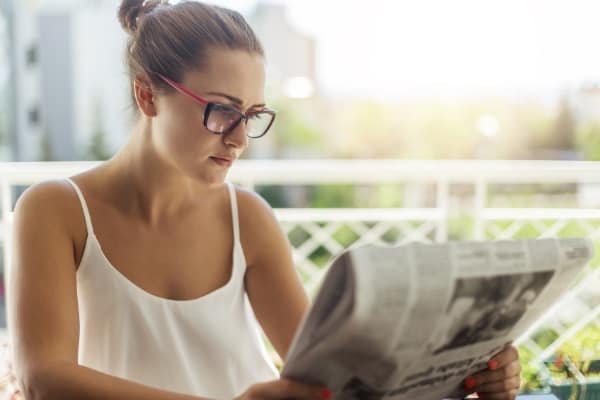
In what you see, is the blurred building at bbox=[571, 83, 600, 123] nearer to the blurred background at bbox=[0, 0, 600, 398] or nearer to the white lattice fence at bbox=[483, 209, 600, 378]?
the blurred background at bbox=[0, 0, 600, 398]

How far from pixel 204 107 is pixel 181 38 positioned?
4.3 inches

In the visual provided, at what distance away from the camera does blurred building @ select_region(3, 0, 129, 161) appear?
648 inches

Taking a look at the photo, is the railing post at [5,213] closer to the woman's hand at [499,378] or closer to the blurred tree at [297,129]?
the woman's hand at [499,378]

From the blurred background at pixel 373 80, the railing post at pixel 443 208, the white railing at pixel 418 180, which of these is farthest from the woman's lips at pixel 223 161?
the blurred background at pixel 373 80

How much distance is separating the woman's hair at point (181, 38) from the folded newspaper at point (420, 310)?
47 cm

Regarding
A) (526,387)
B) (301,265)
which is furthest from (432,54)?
(526,387)

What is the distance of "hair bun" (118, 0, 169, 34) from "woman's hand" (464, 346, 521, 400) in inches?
27.7

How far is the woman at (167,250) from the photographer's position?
36.8 inches

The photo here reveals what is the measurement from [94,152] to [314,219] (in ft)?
47.2

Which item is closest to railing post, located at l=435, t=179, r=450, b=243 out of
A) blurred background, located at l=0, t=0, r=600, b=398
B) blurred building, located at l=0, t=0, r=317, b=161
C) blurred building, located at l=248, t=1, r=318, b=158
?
blurred background, located at l=0, t=0, r=600, b=398

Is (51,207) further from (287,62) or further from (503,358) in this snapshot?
(287,62)

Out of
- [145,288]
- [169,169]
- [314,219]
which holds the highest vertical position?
[169,169]

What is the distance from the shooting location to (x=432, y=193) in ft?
47.5

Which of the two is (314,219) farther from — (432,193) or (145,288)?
(432,193)
